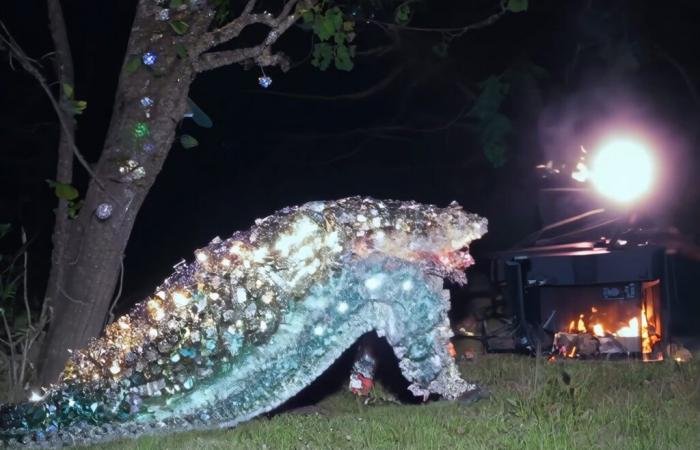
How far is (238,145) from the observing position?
43.3 ft

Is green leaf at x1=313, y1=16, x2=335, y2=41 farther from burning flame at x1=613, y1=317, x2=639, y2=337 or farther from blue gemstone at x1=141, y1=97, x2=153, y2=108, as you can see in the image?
burning flame at x1=613, y1=317, x2=639, y2=337

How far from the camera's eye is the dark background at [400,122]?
11133 millimetres

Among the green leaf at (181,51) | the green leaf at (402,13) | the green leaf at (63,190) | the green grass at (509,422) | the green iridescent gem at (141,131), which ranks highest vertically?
the green leaf at (402,13)

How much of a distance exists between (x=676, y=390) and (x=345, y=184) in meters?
6.93

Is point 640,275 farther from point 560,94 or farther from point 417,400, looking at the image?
point 560,94

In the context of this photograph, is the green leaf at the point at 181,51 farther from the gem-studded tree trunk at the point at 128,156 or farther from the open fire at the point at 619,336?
the open fire at the point at 619,336

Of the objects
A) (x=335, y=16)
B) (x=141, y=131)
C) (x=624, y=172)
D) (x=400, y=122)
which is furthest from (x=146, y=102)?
(x=400, y=122)

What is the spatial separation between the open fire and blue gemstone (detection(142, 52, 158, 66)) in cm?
443

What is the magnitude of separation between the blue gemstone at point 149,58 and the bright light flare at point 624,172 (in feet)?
16.8

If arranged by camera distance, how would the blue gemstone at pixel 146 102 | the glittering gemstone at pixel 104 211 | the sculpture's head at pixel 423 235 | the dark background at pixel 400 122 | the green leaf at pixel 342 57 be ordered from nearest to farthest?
the sculpture's head at pixel 423 235 → the glittering gemstone at pixel 104 211 → the blue gemstone at pixel 146 102 → the green leaf at pixel 342 57 → the dark background at pixel 400 122

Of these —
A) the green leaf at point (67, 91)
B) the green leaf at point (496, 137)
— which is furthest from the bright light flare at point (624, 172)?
the green leaf at point (67, 91)

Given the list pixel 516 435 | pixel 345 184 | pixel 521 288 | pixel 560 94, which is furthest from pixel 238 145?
pixel 516 435

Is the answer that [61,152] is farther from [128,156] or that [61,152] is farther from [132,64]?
[132,64]

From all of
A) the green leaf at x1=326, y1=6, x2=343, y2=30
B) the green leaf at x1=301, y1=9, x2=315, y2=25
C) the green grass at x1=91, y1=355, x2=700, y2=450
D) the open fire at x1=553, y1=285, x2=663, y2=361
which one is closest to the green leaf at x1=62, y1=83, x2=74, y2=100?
the green leaf at x1=301, y1=9, x2=315, y2=25
